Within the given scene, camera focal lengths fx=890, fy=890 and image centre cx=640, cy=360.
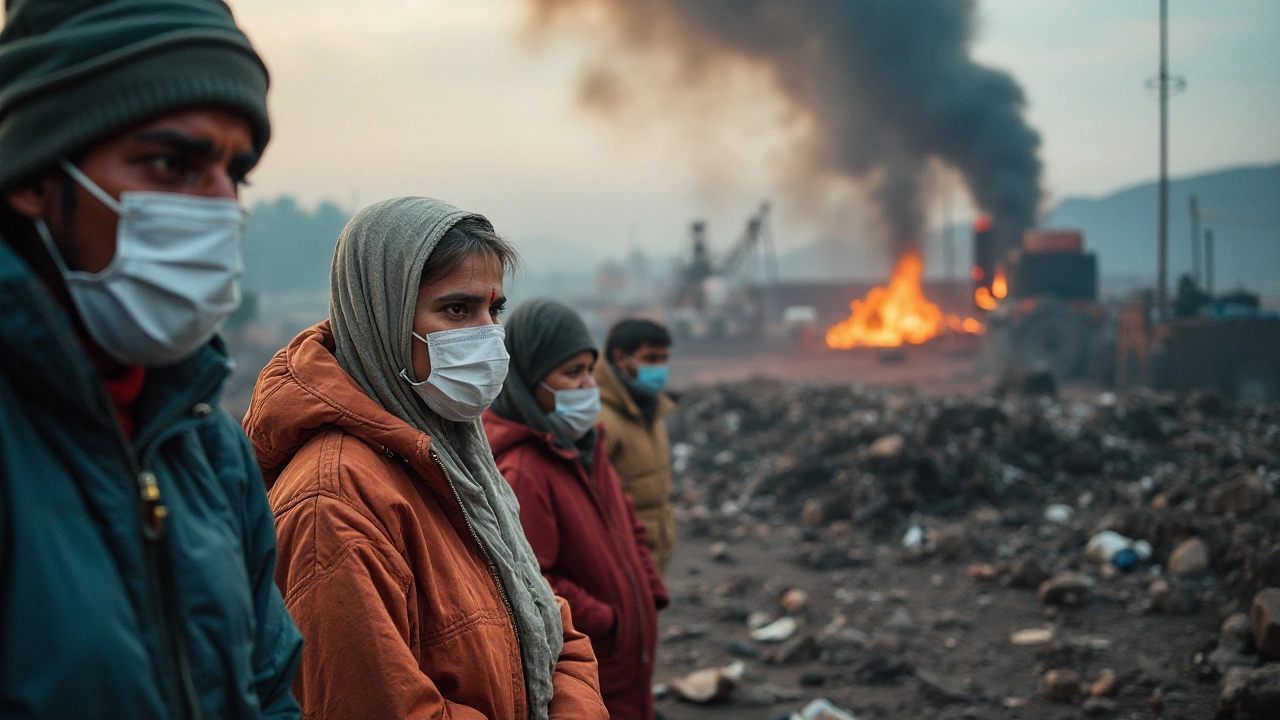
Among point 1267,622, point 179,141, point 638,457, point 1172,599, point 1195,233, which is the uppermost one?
point 1195,233

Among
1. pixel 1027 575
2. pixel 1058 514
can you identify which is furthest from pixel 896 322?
pixel 1027 575

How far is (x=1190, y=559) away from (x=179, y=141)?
26.2 feet

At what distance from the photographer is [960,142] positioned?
37375mm

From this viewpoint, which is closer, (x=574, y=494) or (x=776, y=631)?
(x=574, y=494)

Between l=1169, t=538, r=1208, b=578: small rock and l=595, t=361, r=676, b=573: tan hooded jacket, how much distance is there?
15.9ft

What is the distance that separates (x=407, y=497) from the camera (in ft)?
5.89

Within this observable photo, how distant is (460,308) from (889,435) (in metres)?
9.91

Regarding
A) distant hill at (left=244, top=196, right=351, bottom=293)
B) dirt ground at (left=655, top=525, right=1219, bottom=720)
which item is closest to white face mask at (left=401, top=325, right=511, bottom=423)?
dirt ground at (left=655, top=525, right=1219, bottom=720)

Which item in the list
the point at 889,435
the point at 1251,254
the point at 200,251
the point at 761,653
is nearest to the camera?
the point at 200,251

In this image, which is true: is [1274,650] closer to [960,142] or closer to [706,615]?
[706,615]

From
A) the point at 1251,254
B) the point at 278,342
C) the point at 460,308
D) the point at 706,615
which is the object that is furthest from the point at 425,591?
the point at 1251,254

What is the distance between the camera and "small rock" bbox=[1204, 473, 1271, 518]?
7.79m

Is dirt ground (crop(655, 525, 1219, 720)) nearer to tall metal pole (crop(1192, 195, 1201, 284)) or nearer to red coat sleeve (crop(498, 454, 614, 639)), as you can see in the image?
red coat sleeve (crop(498, 454, 614, 639))

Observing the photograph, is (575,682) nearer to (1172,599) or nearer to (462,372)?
(462,372)
